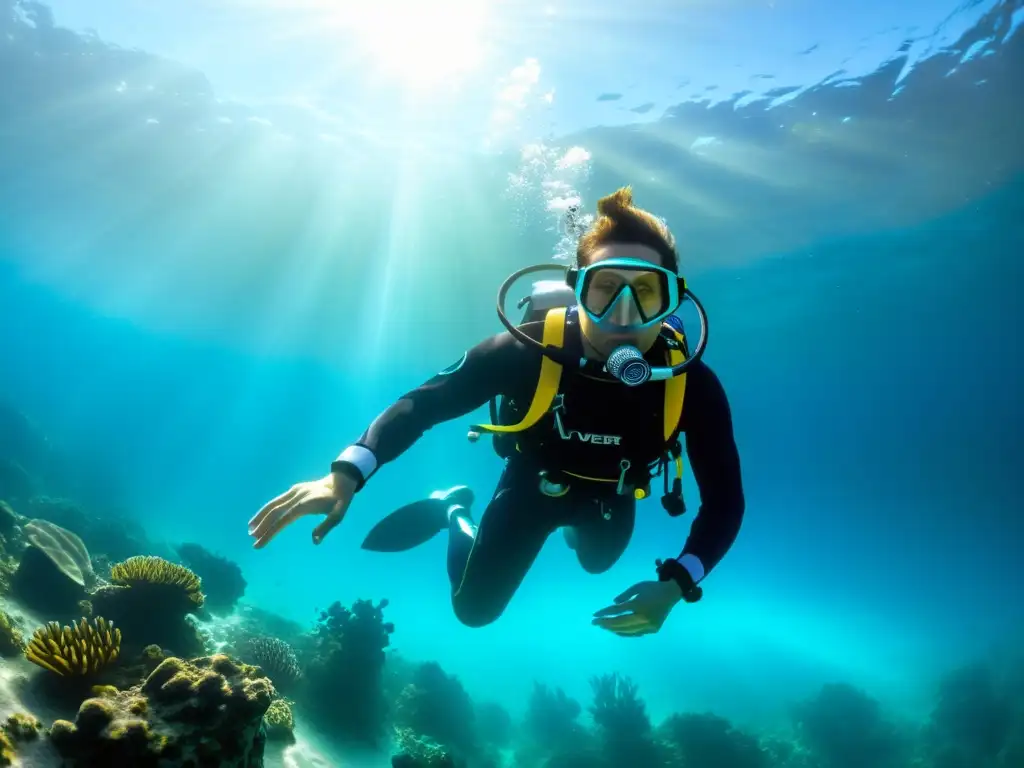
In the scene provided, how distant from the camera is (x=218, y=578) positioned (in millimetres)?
13719

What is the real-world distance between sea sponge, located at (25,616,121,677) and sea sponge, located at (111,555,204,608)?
1.11m

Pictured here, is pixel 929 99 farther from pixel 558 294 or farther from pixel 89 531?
pixel 89 531

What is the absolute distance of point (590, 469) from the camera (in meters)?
4.12

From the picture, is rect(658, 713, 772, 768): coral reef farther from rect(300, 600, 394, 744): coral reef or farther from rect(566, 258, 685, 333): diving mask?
rect(566, 258, 685, 333): diving mask

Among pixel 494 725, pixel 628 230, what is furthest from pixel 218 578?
pixel 628 230

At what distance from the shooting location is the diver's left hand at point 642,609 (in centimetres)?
319

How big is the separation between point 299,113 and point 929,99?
939 inches

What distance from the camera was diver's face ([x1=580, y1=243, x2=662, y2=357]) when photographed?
3.60m

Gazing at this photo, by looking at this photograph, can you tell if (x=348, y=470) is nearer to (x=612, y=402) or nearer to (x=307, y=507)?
(x=307, y=507)

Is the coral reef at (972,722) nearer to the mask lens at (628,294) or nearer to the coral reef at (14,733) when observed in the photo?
the mask lens at (628,294)

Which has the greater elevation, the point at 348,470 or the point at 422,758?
the point at 348,470

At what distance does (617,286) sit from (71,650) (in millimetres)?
5090

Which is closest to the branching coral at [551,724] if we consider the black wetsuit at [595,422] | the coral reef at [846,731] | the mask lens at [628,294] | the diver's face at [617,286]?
the coral reef at [846,731]

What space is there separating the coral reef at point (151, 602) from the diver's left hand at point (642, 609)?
15.6ft
